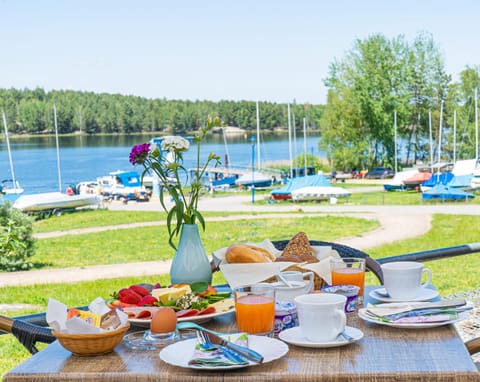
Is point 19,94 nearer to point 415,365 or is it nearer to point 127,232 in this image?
point 127,232

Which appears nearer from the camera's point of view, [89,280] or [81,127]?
[89,280]

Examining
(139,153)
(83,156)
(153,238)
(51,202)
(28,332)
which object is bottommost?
(83,156)

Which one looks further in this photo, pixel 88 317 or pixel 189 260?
pixel 189 260

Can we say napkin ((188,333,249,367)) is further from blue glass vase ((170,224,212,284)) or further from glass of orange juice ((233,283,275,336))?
blue glass vase ((170,224,212,284))

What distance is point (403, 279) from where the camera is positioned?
1.95 m

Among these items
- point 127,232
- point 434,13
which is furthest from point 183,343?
point 434,13

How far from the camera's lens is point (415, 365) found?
1400 millimetres

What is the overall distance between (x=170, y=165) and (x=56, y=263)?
9.95 meters

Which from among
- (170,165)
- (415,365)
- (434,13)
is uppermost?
(434,13)

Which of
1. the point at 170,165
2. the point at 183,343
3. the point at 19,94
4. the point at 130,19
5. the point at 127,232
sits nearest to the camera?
the point at 183,343

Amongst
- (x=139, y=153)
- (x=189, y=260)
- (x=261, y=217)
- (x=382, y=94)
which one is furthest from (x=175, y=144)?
(x=382, y=94)

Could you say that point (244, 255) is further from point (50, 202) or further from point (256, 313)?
point (50, 202)

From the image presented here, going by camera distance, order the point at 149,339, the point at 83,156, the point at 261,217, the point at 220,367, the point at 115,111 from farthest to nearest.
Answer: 1. the point at 83,156
2. the point at 115,111
3. the point at 261,217
4. the point at 149,339
5. the point at 220,367

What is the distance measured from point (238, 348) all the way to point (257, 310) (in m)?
0.19
